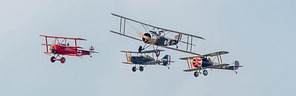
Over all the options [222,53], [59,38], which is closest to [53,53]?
[59,38]

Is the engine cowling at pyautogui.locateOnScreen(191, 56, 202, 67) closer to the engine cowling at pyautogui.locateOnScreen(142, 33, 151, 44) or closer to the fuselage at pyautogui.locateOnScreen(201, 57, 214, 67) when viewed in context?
the fuselage at pyautogui.locateOnScreen(201, 57, 214, 67)

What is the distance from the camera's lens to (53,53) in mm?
122625

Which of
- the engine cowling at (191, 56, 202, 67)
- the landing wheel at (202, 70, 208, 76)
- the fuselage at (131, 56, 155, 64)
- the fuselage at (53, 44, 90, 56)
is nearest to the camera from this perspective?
the landing wheel at (202, 70, 208, 76)

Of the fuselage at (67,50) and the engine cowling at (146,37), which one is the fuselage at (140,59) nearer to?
the fuselage at (67,50)

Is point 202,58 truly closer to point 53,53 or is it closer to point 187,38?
point 187,38

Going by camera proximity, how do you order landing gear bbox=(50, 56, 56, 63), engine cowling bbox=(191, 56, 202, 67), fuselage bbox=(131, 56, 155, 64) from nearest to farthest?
engine cowling bbox=(191, 56, 202, 67) → landing gear bbox=(50, 56, 56, 63) → fuselage bbox=(131, 56, 155, 64)

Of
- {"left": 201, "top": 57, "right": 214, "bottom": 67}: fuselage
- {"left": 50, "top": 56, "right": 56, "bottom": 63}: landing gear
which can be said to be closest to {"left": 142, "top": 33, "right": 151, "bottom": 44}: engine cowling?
{"left": 201, "top": 57, "right": 214, "bottom": 67}: fuselage

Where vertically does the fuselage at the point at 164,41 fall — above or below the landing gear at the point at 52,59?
above

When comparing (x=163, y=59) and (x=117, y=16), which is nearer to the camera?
(x=117, y=16)

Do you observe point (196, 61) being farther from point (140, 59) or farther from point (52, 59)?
point (52, 59)

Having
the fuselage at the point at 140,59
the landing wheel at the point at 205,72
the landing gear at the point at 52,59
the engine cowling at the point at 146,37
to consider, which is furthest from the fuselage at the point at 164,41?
the landing gear at the point at 52,59

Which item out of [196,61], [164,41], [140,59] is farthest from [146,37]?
[140,59]

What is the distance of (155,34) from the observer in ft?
402

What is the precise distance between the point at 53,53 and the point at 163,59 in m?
16.3
